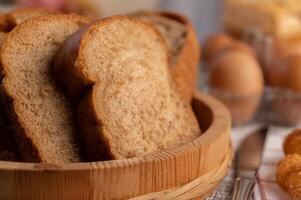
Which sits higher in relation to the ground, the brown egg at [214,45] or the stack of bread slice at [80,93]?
the stack of bread slice at [80,93]

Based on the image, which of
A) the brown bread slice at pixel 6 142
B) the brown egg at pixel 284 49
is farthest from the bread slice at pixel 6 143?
the brown egg at pixel 284 49

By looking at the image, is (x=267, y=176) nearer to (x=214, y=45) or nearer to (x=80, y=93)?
(x=80, y=93)

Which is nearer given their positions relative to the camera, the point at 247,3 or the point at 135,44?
the point at 135,44

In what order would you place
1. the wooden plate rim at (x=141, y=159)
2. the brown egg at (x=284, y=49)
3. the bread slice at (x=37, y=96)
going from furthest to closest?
the brown egg at (x=284, y=49) → the bread slice at (x=37, y=96) → the wooden plate rim at (x=141, y=159)

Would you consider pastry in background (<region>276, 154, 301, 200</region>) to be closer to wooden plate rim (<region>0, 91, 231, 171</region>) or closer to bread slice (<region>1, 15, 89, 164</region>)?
wooden plate rim (<region>0, 91, 231, 171</region>)

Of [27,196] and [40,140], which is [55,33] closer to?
[40,140]

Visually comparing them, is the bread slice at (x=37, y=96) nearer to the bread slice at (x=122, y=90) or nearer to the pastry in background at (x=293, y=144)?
the bread slice at (x=122, y=90)

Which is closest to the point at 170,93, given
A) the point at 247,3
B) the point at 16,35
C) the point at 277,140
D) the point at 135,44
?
the point at 135,44
